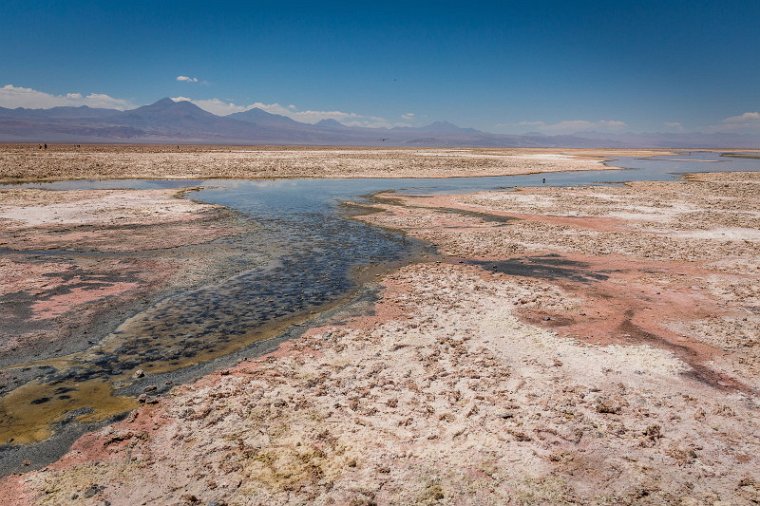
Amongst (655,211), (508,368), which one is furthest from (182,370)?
(655,211)

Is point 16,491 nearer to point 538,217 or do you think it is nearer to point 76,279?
point 76,279

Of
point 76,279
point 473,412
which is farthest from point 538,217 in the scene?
point 76,279

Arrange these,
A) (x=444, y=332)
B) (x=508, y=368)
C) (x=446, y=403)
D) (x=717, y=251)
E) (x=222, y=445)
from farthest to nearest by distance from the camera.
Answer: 1. (x=717, y=251)
2. (x=444, y=332)
3. (x=508, y=368)
4. (x=446, y=403)
5. (x=222, y=445)

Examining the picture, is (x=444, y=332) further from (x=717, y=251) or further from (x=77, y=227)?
(x=77, y=227)

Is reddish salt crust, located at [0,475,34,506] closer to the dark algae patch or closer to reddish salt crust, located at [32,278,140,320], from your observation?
the dark algae patch

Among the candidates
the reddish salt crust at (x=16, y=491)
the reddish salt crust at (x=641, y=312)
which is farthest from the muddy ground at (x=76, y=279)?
the reddish salt crust at (x=641, y=312)

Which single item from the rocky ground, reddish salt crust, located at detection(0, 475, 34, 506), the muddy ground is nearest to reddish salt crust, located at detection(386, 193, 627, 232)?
the rocky ground
